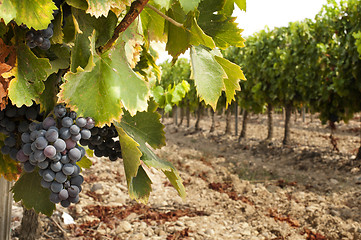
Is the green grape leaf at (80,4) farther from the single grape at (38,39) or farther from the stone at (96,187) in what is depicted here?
the stone at (96,187)

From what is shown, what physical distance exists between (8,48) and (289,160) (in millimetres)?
11633

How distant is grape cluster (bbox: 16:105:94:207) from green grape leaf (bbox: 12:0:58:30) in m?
0.24

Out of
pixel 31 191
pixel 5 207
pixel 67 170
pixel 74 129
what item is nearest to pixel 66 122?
pixel 74 129

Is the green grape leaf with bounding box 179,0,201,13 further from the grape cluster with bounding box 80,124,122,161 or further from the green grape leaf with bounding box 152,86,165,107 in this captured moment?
the green grape leaf with bounding box 152,86,165,107

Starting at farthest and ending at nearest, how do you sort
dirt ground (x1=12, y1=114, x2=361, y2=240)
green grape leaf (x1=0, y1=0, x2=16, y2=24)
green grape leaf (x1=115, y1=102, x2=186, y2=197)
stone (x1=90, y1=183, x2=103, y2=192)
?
stone (x1=90, y1=183, x2=103, y2=192), dirt ground (x1=12, y1=114, x2=361, y2=240), green grape leaf (x1=115, y1=102, x2=186, y2=197), green grape leaf (x1=0, y1=0, x2=16, y2=24)

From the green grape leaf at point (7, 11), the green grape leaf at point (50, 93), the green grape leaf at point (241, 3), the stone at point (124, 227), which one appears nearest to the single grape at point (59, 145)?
the green grape leaf at point (50, 93)

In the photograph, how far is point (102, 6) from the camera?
754mm

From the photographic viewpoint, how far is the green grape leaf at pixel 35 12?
0.73 meters

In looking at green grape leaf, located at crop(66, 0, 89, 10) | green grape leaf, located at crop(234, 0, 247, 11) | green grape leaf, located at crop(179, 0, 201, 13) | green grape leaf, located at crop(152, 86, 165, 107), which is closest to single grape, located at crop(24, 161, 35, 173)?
green grape leaf, located at crop(66, 0, 89, 10)

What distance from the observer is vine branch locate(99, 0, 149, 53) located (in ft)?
2.59

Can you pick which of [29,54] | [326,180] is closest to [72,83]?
[29,54]

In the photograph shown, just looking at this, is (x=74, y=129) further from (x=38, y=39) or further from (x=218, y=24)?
(x=218, y=24)

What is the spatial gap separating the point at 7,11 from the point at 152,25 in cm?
53

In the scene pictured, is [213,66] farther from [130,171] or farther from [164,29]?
[130,171]
